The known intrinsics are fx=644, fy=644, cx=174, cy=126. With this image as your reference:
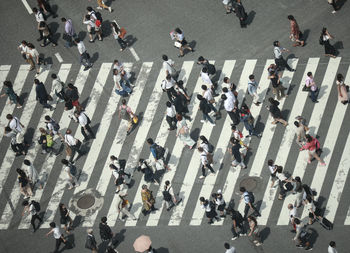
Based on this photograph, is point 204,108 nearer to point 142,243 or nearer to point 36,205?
point 142,243

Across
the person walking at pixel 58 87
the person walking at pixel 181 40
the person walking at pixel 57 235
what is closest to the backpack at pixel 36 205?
the person walking at pixel 57 235

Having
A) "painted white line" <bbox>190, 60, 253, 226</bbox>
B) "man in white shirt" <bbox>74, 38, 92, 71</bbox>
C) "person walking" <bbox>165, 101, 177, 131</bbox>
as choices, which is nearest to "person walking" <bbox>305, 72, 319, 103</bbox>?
"painted white line" <bbox>190, 60, 253, 226</bbox>

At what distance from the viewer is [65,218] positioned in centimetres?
2728

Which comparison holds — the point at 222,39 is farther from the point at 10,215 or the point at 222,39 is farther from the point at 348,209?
the point at 10,215

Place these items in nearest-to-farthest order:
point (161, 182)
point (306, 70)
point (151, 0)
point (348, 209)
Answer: point (348, 209), point (161, 182), point (306, 70), point (151, 0)

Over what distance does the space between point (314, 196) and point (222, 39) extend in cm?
1041

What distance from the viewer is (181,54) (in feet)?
109

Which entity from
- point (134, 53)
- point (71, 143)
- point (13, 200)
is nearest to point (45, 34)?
point (134, 53)

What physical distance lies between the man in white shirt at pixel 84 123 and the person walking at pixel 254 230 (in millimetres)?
8928

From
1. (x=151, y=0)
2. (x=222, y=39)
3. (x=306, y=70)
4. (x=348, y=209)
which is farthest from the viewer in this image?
(x=151, y=0)

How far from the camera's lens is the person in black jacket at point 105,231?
2637cm

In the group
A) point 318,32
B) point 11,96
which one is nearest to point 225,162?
point 318,32

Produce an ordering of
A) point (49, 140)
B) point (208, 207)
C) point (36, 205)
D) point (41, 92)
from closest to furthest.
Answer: point (208, 207)
point (36, 205)
point (49, 140)
point (41, 92)

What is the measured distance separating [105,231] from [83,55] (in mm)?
10563
